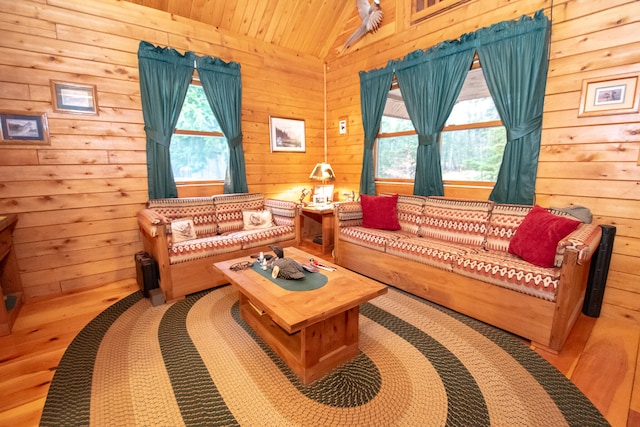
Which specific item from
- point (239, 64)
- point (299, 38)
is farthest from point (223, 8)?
point (299, 38)

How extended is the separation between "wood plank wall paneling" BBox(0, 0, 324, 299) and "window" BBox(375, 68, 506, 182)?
251 centimetres

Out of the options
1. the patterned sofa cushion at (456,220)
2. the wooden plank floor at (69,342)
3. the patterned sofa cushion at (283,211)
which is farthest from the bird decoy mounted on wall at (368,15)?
the wooden plank floor at (69,342)

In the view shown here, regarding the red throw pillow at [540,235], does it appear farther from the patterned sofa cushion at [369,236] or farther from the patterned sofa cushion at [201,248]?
the patterned sofa cushion at [201,248]

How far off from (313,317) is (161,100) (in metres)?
2.85

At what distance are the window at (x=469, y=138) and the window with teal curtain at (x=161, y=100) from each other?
2.44 m

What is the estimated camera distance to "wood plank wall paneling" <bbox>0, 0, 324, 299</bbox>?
2531 mm

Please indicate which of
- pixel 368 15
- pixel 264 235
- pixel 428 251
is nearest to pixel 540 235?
pixel 428 251

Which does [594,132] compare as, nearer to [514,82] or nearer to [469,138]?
[514,82]

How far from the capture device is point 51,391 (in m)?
1.59

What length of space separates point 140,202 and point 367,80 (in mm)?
3014

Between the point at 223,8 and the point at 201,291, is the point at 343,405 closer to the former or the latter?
the point at 201,291

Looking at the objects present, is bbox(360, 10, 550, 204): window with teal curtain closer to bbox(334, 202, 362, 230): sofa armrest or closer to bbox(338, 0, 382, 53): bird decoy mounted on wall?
bbox(338, 0, 382, 53): bird decoy mounted on wall

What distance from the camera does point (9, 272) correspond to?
2.55 m

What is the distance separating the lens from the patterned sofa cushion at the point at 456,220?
8.81 ft
